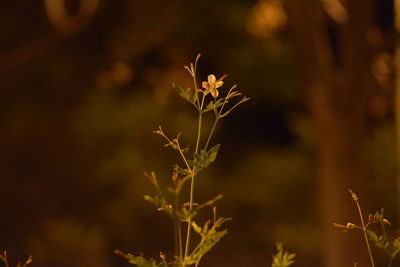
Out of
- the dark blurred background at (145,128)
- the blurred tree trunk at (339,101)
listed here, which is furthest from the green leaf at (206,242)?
the dark blurred background at (145,128)

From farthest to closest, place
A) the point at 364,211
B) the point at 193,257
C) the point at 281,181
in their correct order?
1. the point at 281,181
2. the point at 364,211
3. the point at 193,257

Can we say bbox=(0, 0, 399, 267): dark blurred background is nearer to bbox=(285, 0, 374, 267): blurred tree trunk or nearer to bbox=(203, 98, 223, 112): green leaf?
bbox=(285, 0, 374, 267): blurred tree trunk

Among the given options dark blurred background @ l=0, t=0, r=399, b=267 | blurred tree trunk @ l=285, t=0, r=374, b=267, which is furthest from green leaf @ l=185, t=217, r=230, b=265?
dark blurred background @ l=0, t=0, r=399, b=267

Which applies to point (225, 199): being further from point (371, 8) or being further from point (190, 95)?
point (190, 95)

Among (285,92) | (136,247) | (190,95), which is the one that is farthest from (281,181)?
→ (190,95)

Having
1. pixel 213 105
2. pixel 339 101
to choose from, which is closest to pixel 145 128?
pixel 339 101

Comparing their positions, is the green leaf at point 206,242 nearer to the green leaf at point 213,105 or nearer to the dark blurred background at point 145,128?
the green leaf at point 213,105
